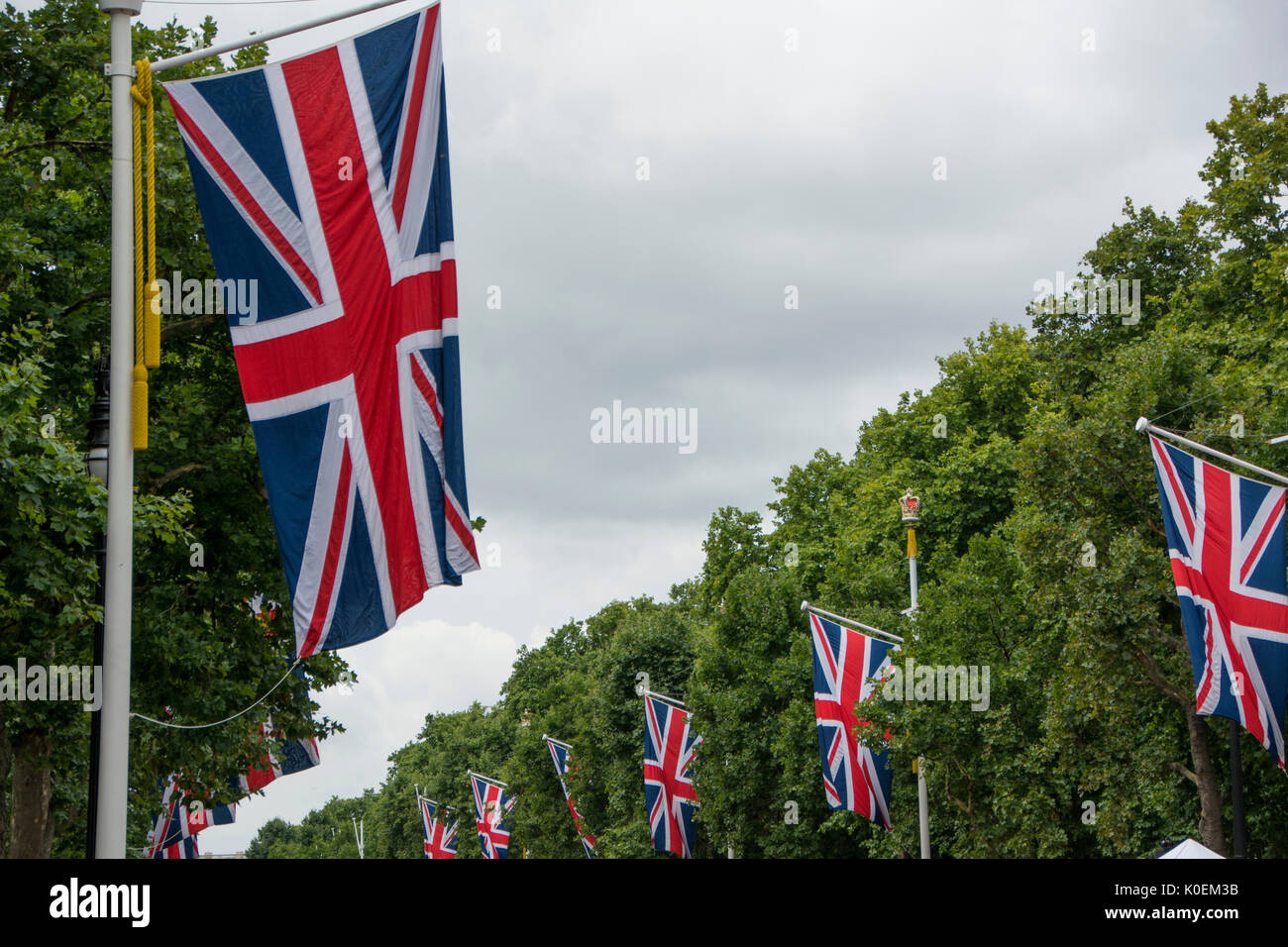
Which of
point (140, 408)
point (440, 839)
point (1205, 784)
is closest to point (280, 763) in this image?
point (1205, 784)

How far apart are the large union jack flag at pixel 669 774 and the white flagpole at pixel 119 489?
37294 mm

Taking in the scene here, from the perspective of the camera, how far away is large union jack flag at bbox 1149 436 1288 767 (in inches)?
689

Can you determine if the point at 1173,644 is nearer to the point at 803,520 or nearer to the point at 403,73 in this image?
the point at 403,73

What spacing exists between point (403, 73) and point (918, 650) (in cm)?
2418

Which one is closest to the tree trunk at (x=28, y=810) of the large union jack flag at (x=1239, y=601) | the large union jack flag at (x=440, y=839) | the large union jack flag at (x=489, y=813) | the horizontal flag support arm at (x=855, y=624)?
the large union jack flag at (x=1239, y=601)

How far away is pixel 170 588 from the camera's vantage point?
65.6 feet

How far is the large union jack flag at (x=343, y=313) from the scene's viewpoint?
923cm

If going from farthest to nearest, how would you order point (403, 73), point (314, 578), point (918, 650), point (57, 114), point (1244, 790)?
Answer: point (918, 650)
point (1244, 790)
point (57, 114)
point (403, 73)
point (314, 578)

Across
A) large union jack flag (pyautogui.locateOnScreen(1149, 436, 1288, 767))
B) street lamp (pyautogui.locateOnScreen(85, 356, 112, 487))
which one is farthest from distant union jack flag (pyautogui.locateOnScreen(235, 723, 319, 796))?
large union jack flag (pyautogui.locateOnScreen(1149, 436, 1288, 767))

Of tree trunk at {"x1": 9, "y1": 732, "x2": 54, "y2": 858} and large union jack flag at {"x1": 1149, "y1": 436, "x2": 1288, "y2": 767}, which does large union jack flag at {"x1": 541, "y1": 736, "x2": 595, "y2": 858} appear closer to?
tree trunk at {"x1": 9, "y1": 732, "x2": 54, "y2": 858}

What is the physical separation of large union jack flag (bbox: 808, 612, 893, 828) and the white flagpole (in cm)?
2459

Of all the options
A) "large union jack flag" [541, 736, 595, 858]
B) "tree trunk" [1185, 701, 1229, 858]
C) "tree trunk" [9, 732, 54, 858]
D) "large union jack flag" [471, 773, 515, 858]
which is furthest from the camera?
"large union jack flag" [471, 773, 515, 858]
